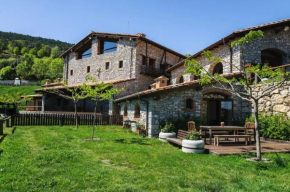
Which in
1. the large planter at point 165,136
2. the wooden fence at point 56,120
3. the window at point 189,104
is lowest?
the large planter at point 165,136

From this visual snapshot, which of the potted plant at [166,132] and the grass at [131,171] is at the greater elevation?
the potted plant at [166,132]

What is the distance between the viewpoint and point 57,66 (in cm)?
5841

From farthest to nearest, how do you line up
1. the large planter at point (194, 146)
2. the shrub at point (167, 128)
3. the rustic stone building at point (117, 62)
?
the rustic stone building at point (117, 62)
the shrub at point (167, 128)
the large planter at point (194, 146)

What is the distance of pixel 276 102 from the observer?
1151cm

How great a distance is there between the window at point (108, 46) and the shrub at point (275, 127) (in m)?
16.6

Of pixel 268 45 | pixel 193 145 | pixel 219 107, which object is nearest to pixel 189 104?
pixel 219 107

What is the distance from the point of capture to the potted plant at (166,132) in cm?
1080

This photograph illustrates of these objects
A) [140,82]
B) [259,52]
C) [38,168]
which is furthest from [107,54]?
[38,168]

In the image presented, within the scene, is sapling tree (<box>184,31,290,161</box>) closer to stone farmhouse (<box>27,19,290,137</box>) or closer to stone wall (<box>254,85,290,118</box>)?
stone farmhouse (<box>27,19,290,137</box>)

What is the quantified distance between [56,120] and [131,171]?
39.2 feet

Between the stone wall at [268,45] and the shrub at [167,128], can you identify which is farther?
the stone wall at [268,45]

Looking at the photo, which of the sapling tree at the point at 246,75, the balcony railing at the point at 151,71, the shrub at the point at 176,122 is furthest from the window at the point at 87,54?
the sapling tree at the point at 246,75

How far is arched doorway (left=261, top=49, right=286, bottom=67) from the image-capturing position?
1542 centimetres

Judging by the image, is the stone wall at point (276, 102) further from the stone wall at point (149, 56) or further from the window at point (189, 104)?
the stone wall at point (149, 56)
